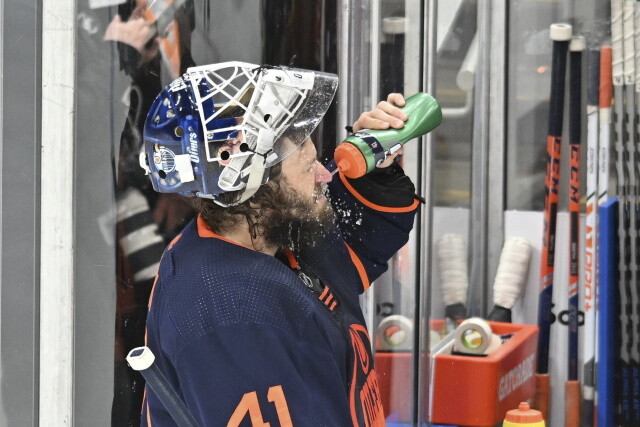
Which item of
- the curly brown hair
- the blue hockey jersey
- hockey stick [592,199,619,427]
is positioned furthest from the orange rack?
the curly brown hair

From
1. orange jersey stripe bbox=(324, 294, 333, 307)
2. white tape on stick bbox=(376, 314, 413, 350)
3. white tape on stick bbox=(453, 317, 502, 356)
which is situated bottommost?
white tape on stick bbox=(453, 317, 502, 356)

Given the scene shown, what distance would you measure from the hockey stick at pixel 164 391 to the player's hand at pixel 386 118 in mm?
580

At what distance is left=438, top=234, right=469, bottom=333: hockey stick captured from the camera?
2.87 meters

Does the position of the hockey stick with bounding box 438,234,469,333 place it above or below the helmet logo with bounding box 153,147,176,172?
below

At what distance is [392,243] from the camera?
5.50ft

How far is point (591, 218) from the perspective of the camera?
9.53 ft

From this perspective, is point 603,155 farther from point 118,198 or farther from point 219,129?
point 219,129

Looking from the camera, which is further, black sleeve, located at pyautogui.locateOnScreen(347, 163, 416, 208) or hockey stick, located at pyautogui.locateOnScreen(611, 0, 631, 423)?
hockey stick, located at pyautogui.locateOnScreen(611, 0, 631, 423)

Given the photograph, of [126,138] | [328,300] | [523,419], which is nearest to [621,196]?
[523,419]

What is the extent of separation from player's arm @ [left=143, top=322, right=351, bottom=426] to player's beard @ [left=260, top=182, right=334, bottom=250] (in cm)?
21

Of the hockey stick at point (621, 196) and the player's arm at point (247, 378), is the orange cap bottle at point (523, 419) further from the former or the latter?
the player's arm at point (247, 378)

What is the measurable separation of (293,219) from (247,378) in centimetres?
29

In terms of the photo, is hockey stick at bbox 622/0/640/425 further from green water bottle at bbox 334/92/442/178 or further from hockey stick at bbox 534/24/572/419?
green water bottle at bbox 334/92/442/178

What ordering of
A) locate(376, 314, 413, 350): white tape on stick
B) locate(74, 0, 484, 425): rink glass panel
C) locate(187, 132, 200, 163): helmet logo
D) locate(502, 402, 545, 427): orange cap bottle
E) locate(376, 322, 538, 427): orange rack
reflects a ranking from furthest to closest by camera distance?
1. locate(376, 322, 538, 427): orange rack
2. locate(502, 402, 545, 427): orange cap bottle
3. locate(376, 314, 413, 350): white tape on stick
4. locate(74, 0, 484, 425): rink glass panel
5. locate(187, 132, 200, 163): helmet logo
